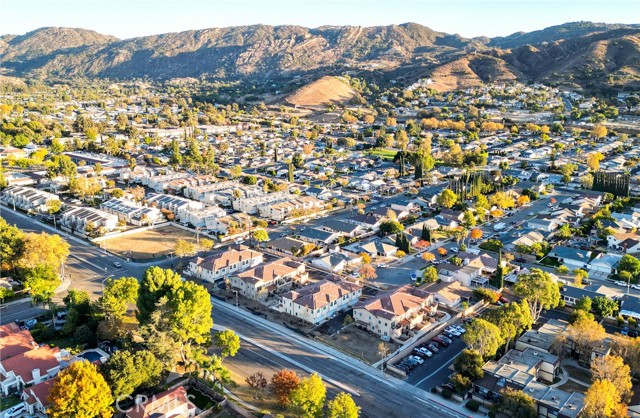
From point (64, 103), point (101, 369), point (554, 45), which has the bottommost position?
point (101, 369)

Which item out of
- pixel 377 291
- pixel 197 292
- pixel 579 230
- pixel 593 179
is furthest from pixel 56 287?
pixel 593 179

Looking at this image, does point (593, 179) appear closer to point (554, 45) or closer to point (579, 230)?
point (579, 230)

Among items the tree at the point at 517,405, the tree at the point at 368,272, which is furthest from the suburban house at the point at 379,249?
the tree at the point at 517,405

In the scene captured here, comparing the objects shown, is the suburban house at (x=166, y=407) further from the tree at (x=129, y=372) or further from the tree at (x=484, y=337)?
Answer: the tree at (x=484, y=337)

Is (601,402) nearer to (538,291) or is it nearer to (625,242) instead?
(538,291)

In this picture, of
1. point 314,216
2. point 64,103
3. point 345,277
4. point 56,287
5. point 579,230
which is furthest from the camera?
point 64,103

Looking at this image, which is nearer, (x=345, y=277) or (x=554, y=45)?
(x=345, y=277)

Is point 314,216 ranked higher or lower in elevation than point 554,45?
lower
